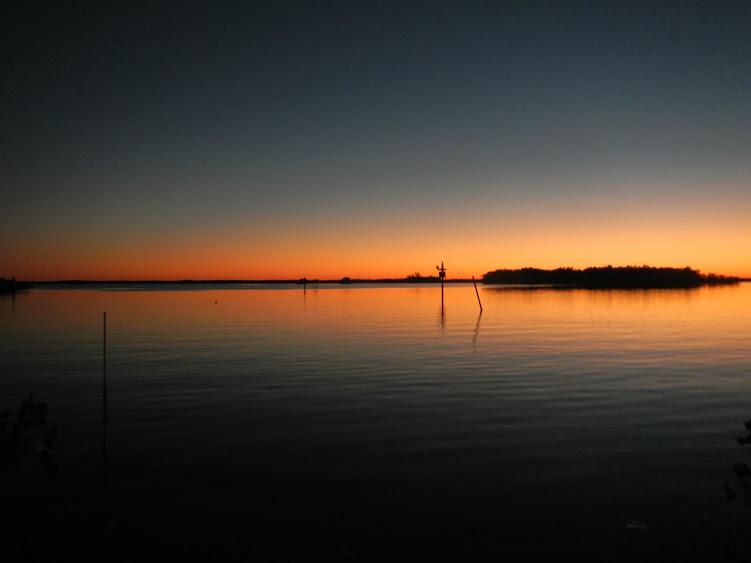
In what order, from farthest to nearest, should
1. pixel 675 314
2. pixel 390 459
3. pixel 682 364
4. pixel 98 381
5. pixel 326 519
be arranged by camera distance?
pixel 675 314 → pixel 682 364 → pixel 98 381 → pixel 390 459 → pixel 326 519

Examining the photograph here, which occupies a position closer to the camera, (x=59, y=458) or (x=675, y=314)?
(x=59, y=458)

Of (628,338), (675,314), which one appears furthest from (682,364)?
(675,314)

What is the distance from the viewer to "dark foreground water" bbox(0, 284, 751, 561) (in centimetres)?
856

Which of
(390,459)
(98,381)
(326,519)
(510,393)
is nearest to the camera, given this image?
(326,519)

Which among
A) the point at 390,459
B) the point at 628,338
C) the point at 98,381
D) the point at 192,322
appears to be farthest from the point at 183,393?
the point at 192,322

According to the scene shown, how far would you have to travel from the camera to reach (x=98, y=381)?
22.0 meters

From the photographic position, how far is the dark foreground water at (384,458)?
337 inches

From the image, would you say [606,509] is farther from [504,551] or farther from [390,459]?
[390,459]

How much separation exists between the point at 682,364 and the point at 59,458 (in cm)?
2437

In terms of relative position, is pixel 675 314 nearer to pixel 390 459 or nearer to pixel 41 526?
pixel 390 459

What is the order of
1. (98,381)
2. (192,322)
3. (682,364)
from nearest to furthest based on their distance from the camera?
1. (98,381)
2. (682,364)
3. (192,322)

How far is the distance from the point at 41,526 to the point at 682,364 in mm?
25228

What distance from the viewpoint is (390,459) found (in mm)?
12406

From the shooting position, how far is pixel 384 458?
1248cm
